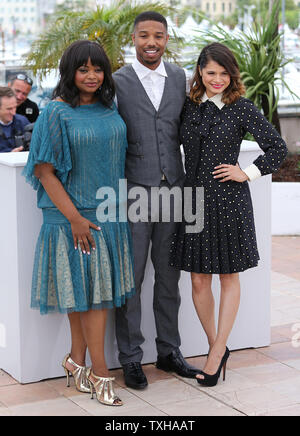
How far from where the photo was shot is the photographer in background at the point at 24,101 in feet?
21.9

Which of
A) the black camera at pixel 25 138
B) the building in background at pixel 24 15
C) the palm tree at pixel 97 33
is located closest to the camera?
the black camera at pixel 25 138

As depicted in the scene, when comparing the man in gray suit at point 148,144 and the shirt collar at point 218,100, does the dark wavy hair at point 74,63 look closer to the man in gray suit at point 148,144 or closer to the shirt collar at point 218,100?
the man in gray suit at point 148,144

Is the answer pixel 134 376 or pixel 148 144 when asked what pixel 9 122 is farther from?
pixel 134 376

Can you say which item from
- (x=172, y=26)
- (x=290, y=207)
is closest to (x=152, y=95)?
(x=290, y=207)

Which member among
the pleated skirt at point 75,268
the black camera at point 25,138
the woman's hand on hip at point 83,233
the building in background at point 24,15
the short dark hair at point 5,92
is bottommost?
the pleated skirt at point 75,268

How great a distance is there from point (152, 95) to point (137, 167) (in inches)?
12.9

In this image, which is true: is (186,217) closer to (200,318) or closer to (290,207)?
(200,318)

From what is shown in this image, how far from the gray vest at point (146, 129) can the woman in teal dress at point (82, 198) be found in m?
0.08

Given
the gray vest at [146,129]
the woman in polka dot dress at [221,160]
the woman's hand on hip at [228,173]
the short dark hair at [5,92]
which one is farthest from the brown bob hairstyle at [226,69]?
the short dark hair at [5,92]

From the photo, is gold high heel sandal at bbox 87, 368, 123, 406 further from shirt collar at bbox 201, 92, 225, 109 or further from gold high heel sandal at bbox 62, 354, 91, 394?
shirt collar at bbox 201, 92, 225, 109

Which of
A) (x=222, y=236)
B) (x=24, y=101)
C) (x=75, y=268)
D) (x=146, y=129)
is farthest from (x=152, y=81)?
(x=24, y=101)

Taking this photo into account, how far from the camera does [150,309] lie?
3.78 metres

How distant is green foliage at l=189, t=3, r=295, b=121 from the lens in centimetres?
750

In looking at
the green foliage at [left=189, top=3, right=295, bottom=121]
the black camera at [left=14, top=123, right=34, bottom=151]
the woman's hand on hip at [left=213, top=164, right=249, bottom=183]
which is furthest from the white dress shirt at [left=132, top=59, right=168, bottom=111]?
the green foliage at [left=189, top=3, right=295, bottom=121]
